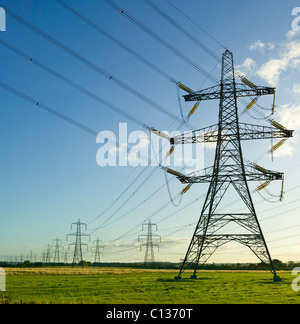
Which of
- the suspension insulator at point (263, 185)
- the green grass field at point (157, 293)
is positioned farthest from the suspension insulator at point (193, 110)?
the green grass field at point (157, 293)

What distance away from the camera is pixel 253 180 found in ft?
123

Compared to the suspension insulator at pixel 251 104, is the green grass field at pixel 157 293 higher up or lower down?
lower down

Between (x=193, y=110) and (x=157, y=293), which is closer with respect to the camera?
(x=157, y=293)

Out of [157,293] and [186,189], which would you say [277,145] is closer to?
[186,189]

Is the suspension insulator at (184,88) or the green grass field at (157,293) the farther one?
the suspension insulator at (184,88)

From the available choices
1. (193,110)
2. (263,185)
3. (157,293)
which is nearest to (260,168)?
(263,185)

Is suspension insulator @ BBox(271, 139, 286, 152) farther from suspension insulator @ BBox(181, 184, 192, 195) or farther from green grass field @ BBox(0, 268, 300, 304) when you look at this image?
green grass field @ BBox(0, 268, 300, 304)

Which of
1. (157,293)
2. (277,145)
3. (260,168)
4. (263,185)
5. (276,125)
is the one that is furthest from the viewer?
(263,185)

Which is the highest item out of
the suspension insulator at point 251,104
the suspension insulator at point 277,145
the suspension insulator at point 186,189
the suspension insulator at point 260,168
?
the suspension insulator at point 251,104

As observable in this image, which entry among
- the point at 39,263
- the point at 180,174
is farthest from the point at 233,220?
the point at 39,263

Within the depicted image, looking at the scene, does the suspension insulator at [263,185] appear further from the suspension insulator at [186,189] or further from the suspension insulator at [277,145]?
the suspension insulator at [186,189]

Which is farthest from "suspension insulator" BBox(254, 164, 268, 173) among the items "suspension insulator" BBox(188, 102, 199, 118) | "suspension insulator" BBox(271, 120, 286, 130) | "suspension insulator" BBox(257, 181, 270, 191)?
"suspension insulator" BBox(188, 102, 199, 118)

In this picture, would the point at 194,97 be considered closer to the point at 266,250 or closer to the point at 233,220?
the point at 233,220
